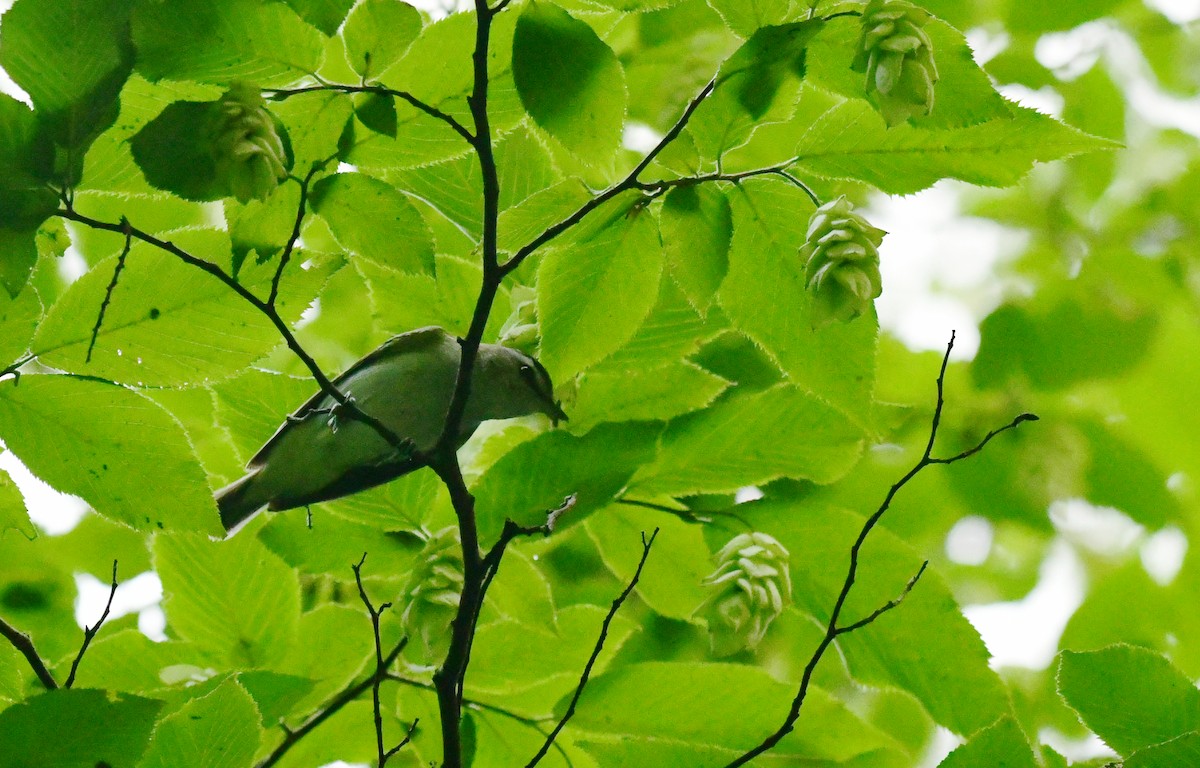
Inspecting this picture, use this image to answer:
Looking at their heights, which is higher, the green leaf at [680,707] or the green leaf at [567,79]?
the green leaf at [567,79]

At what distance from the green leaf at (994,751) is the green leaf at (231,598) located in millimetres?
1331

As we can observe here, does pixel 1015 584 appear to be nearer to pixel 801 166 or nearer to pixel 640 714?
pixel 640 714

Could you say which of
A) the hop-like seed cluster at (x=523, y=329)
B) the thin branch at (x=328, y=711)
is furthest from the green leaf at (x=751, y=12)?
the thin branch at (x=328, y=711)

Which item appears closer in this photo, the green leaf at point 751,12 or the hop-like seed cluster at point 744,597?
the green leaf at point 751,12

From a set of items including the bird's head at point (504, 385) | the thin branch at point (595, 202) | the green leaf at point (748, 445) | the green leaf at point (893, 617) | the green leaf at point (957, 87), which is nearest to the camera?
the green leaf at point (957, 87)

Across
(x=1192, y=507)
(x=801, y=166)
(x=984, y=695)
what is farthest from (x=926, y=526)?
(x=801, y=166)

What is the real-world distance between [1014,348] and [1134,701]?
4.71 ft

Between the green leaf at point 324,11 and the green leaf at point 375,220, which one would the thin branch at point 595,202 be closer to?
the green leaf at point 375,220

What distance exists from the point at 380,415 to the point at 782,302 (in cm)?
137

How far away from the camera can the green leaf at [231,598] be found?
2.17 metres

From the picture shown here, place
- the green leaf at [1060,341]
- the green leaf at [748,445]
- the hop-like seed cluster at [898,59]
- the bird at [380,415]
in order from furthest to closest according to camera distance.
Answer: the green leaf at [1060,341] < the bird at [380,415] < the green leaf at [748,445] < the hop-like seed cluster at [898,59]

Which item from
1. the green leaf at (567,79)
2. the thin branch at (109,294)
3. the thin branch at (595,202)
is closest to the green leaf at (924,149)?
the thin branch at (595,202)

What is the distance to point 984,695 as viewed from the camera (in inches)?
75.1

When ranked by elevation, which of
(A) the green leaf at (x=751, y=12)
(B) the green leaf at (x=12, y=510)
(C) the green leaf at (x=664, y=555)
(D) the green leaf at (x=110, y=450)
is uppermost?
(A) the green leaf at (x=751, y=12)
